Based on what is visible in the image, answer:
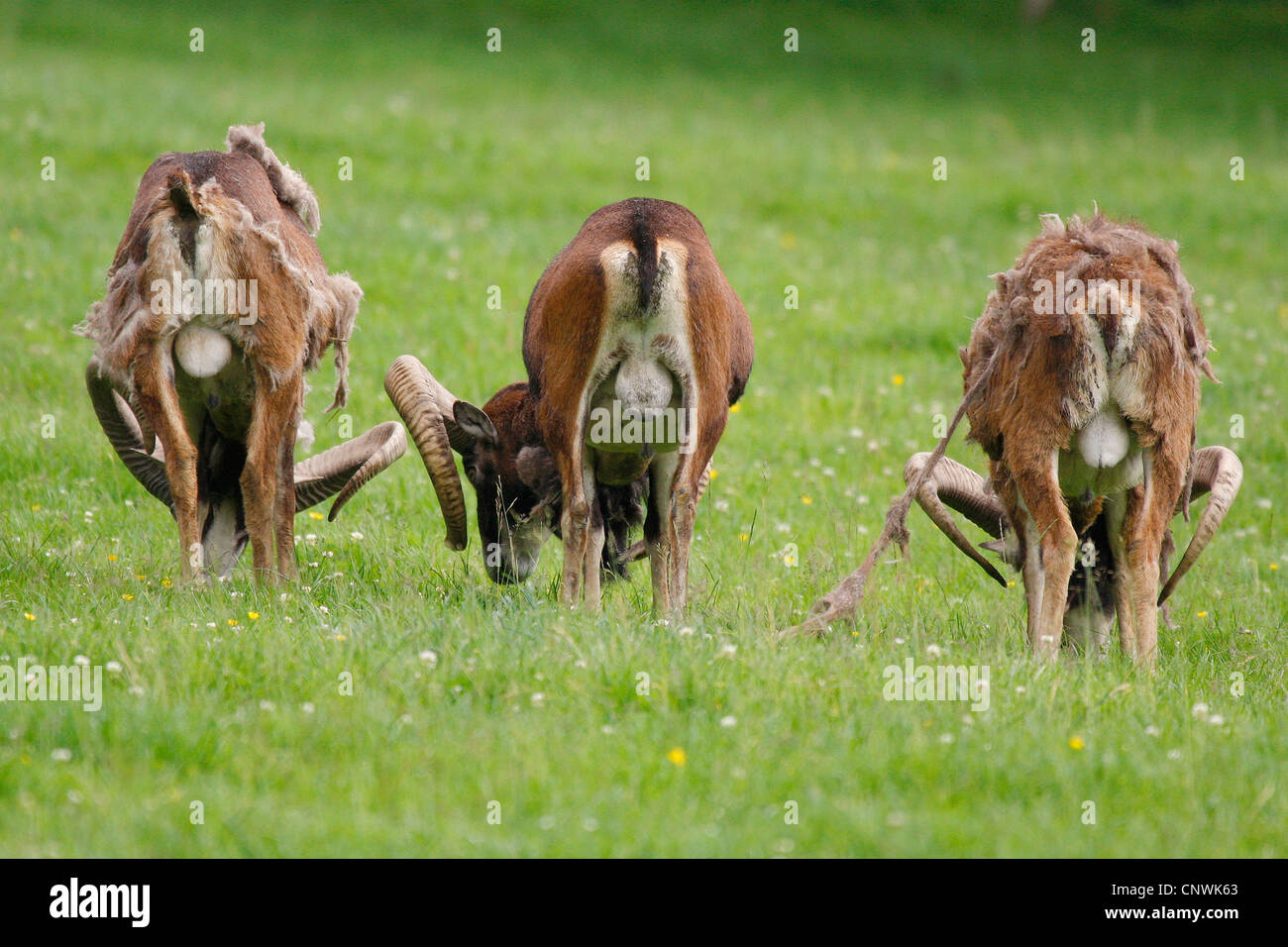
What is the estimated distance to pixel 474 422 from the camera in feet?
25.5

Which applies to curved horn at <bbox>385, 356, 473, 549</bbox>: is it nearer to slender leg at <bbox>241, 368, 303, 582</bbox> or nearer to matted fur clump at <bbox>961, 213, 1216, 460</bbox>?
slender leg at <bbox>241, 368, 303, 582</bbox>

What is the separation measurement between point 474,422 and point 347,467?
2.65 feet

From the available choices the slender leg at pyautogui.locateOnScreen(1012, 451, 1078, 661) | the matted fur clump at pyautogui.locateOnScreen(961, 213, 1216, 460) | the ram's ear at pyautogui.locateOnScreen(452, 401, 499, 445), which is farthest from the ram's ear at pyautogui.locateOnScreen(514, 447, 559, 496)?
the slender leg at pyautogui.locateOnScreen(1012, 451, 1078, 661)

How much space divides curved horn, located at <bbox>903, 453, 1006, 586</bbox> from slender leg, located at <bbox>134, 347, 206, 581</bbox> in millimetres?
3509

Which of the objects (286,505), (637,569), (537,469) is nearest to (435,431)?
(537,469)

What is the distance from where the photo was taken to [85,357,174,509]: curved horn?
25.0 ft

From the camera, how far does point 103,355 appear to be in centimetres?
686

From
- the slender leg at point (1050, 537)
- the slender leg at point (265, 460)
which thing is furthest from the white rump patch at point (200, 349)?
the slender leg at point (1050, 537)

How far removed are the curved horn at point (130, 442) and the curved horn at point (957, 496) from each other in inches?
154

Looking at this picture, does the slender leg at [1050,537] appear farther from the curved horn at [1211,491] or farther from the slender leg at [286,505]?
the slender leg at [286,505]

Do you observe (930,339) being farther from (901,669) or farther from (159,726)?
(159,726)

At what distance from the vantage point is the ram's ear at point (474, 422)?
25.2ft

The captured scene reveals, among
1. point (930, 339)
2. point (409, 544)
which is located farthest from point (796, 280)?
point (409, 544)

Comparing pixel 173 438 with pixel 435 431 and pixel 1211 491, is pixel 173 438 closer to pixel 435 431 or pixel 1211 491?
pixel 435 431
